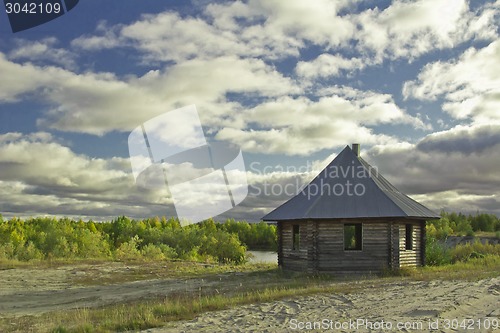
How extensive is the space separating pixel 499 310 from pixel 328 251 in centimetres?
1003

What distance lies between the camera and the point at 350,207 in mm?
22125

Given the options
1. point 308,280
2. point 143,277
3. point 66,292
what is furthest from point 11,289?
point 308,280

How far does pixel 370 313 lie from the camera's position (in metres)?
12.4

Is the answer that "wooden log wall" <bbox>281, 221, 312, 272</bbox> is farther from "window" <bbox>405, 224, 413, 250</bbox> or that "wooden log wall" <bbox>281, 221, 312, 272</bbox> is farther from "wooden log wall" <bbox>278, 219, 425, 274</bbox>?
"window" <bbox>405, 224, 413, 250</bbox>

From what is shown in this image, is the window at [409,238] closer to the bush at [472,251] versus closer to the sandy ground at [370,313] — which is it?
the sandy ground at [370,313]

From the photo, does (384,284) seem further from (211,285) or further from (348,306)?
(211,285)

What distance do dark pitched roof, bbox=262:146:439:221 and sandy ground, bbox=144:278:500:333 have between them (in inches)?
240

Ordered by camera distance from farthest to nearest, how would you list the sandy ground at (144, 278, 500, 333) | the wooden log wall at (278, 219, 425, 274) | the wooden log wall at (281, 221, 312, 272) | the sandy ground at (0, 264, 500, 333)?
the wooden log wall at (281, 221, 312, 272)
the wooden log wall at (278, 219, 425, 274)
the sandy ground at (0, 264, 500, 333)
the sandy ground at (144, 278, 500, 333)

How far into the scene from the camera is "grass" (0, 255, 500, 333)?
1234cm

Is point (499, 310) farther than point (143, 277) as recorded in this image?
No

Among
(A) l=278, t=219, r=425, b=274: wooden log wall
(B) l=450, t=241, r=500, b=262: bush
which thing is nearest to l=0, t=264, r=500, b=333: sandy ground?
(A) l=278, t=219, r=425, b=274: wooden log wall

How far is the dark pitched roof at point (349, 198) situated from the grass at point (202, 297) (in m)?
2.61

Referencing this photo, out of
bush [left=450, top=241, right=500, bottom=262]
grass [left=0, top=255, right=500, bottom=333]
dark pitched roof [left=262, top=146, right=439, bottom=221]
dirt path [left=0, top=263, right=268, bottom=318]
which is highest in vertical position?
dark pitched roof [left=262, top=146, right=439, bottom=221]

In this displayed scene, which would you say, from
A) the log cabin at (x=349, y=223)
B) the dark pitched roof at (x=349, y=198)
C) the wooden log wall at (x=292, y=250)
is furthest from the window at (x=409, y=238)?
the wooden log wall at (x=292, y=250)
